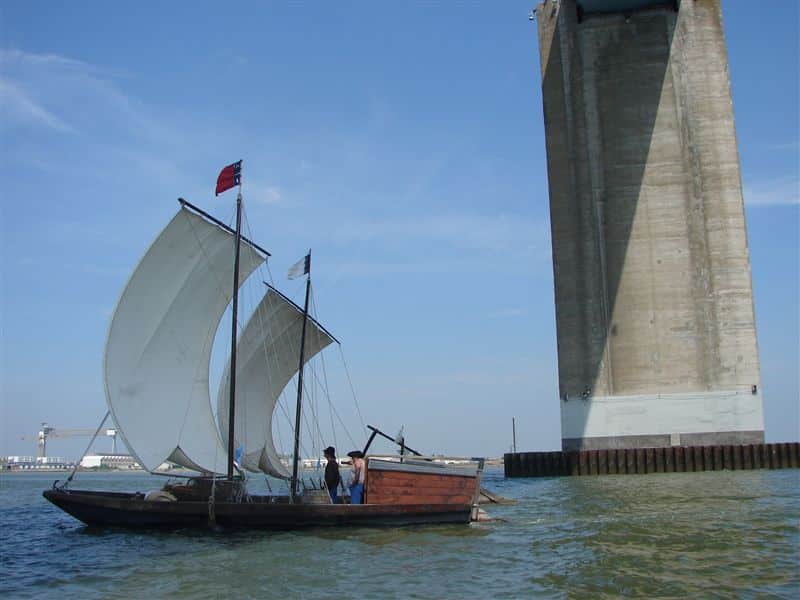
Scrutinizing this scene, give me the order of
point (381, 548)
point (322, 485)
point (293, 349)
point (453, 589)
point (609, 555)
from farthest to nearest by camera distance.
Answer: point (293, 349) → point (322, 485) → point (381, 548) → point (609, 555) → point (453, 589)

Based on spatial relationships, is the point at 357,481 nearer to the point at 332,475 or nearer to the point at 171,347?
the point at 332,475

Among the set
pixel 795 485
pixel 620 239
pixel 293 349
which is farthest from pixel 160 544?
pixel 620 239

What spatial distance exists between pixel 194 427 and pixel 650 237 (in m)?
25.8

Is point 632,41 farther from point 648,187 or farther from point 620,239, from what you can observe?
point 620,239

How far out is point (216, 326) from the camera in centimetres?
2734

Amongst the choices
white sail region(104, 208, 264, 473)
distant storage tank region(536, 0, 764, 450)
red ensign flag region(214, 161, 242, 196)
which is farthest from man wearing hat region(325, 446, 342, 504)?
distant storage tank region(536, 0, 764, 450)

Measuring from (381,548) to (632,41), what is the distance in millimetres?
34047

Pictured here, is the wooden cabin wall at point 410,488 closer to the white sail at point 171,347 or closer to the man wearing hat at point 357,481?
the man wearing hat at point 357,481

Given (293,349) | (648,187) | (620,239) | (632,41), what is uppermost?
(632,41)

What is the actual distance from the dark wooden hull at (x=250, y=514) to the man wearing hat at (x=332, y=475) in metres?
0.92

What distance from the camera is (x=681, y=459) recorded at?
3894 cm

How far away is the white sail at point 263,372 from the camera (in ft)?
104

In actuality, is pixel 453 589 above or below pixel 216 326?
below

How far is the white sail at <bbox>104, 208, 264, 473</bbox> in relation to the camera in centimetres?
2370
